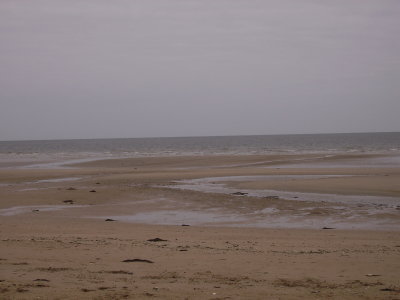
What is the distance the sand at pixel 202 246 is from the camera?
627 centimetres

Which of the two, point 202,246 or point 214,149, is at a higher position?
point 214,149

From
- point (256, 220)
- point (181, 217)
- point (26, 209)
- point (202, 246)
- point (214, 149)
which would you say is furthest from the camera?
point (214, 149)

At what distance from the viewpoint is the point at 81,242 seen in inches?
368

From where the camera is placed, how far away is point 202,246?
362 inches

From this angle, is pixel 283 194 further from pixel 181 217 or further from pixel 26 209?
pixel 26 209

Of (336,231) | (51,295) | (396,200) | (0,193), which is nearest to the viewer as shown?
(51,295)

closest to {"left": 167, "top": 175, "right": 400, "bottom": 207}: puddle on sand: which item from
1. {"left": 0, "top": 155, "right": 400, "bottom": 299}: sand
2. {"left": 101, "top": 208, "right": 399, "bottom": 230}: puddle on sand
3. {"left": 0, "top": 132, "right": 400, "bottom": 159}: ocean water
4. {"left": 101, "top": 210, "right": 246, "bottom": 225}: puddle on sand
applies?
{"left": 0, "top": 155, "right": 400, "bottom": 299}: sand

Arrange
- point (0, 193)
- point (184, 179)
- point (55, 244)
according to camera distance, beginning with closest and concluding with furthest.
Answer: point (55, 244) < point (0, 193) < point (184, 179)

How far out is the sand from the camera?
6273 mm

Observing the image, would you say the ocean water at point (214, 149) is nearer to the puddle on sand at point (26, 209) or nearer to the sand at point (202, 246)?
the sand at point (202, 246)

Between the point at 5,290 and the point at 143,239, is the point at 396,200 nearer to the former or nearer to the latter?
the point at 143,239

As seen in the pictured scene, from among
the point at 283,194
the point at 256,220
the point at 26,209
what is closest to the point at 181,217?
the point at 256,220

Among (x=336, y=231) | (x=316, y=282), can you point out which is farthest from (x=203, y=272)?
(x=336, y=231)

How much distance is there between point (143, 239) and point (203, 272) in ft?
10.2
